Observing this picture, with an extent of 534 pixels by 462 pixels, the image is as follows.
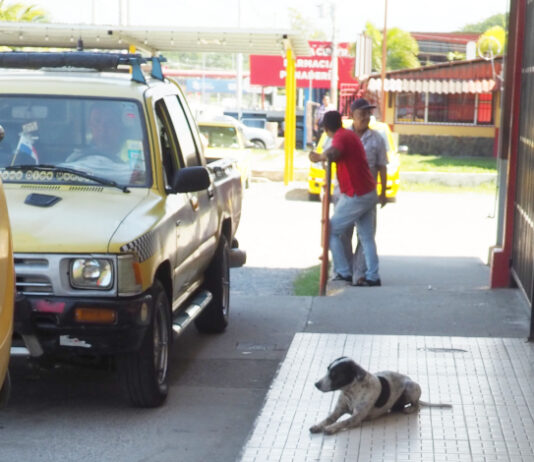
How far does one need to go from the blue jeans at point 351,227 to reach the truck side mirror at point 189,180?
13.2ft

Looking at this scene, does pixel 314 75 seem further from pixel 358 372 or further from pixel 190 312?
pixel 358 372

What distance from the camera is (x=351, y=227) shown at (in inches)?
445

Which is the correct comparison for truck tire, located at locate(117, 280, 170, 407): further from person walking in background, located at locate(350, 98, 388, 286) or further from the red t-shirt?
person walking in background, located at locate(350, 98, 388, 286)

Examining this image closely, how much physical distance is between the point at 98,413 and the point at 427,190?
20882 mm

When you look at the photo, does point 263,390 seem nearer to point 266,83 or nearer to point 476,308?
point 476,308

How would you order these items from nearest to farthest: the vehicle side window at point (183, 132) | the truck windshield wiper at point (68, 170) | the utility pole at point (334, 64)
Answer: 1. the truck windshield wiper at point (68, 170)
2. the vehicle side window at point (183, 132)
3. the utility pole at point (334, 64)

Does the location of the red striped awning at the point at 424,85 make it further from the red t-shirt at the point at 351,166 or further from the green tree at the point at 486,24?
the green tree at the point at 486,24

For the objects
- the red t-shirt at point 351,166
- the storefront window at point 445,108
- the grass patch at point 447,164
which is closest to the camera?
the red t-shirt at point 351,166

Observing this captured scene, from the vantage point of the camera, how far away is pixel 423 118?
4153cm

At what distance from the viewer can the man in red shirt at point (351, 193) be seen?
10.7m

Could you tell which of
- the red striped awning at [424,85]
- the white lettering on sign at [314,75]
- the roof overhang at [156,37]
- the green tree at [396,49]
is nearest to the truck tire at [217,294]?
the roof overhang at [156,37]

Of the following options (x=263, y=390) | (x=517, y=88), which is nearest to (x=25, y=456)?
(x=263, y=390)

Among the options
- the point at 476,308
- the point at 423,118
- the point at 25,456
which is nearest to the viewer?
the point at 25,456

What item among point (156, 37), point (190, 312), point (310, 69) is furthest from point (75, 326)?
point (310, 69)
